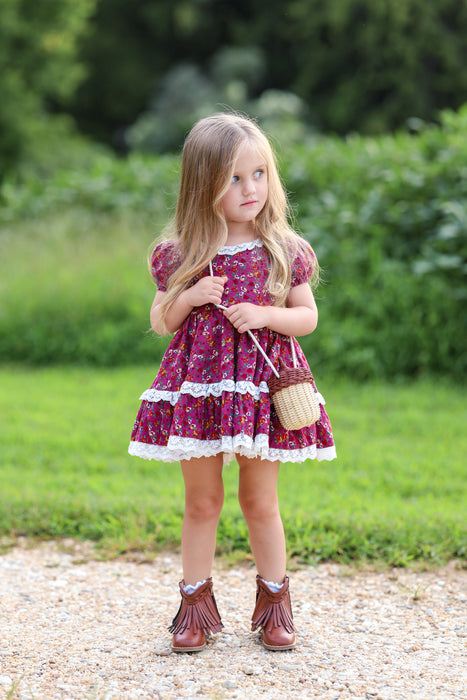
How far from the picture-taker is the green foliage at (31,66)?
16.6 meters

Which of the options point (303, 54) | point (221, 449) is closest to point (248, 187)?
point (221, 449)

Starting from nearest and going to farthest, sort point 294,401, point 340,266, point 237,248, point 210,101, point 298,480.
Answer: point 294,401
point 237,248
point 298,480
point 340,266
point 210,101

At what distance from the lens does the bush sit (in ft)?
20.3

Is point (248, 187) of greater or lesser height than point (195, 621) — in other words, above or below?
above

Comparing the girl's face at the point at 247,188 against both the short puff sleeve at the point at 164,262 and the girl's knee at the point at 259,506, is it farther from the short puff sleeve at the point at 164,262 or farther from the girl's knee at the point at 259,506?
the girl's knee at the point at 259,506

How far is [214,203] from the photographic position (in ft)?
8.16

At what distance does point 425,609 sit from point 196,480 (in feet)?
3.37

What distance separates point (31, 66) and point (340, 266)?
44.2 ft

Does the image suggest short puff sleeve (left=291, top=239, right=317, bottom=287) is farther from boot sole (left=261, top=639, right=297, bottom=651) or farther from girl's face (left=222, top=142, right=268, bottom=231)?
boot sole (left=261, top=639, right=297, bottom=651)

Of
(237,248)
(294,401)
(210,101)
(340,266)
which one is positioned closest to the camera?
(294,401)

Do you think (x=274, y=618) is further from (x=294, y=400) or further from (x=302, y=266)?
(x=302, y=266)

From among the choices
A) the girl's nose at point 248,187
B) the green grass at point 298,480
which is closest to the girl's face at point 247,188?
the girl's nose at point 248,187

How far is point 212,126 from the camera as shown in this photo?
253cm

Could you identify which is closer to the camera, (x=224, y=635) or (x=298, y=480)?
(x=224, y=635)
